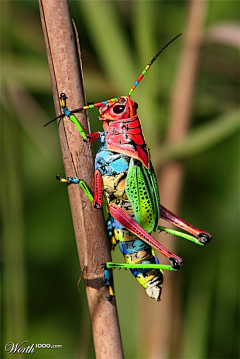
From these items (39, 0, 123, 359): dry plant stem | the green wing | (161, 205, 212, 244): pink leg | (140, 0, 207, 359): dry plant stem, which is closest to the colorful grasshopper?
the green wing

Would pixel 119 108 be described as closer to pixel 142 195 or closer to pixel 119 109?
pixel 119 109

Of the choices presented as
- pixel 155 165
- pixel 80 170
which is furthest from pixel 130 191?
pixel 155 165

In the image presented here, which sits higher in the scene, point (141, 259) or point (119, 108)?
point (119, 108)

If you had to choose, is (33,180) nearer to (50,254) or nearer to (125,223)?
(50,254)

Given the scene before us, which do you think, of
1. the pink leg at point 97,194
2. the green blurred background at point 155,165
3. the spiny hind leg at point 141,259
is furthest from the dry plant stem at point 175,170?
the pink leg at point 97,194

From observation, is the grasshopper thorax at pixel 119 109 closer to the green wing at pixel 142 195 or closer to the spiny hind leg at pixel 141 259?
the green wing at pixel 142 195

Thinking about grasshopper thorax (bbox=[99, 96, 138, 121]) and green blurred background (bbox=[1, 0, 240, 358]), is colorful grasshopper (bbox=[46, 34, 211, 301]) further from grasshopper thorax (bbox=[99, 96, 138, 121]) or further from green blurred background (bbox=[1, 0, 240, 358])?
green blurred background (bbox=[1, 0, 240, 358])
